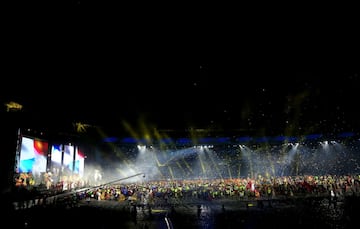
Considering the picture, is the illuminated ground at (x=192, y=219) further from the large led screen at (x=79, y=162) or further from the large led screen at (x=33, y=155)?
the large led screen at (x=79, y=162)

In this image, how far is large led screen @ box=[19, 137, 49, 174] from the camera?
19.5m

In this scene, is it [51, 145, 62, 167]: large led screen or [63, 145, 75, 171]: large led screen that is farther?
[63, 145, 75, 171]: large led screen

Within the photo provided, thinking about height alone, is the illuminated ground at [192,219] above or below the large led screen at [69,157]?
below

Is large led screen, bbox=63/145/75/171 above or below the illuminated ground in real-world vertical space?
above

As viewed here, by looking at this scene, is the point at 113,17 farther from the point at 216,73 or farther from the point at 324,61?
the point at 324,61

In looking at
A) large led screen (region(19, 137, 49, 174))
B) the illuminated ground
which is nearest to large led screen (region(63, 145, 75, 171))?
large led screen (region(19, 137, 49, 174))

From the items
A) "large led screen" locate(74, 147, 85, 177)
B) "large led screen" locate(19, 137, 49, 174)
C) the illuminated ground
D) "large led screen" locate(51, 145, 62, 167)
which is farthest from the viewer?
"large led screen" locate(74, 147, 85, 177)

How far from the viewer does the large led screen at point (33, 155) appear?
63.9 feet

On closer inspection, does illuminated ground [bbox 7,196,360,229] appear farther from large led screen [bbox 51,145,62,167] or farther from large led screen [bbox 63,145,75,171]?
large led screen [bbox 63,145,75,171]

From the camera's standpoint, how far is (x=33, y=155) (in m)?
21.6

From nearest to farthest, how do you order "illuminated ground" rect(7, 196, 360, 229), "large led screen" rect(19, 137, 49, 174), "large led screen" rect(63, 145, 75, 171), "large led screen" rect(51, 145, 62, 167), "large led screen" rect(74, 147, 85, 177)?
"illuminated ground" rect(7, 196, 360, 229), "large led screen" rect(19, 137, 49, 174), "large led screen" rect(51, 145, 62, 167), "large led screen" rect(63, 145, 75, 171), "large led screen" rect(74, 147, 85, 177)

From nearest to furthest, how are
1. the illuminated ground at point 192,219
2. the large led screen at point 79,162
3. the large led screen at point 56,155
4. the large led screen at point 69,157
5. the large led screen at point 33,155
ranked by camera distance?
the illuminated ground at point 192,219, the large led screen at point 33,155, the large led screen at point 56,155, the large led screen at point 69,157, the large led screen at point 79,162

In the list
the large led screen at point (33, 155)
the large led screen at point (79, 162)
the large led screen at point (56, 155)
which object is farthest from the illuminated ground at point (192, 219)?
the large led screen at point (79, 162)

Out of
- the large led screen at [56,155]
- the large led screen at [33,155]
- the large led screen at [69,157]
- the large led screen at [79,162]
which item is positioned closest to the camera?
the large led screen at [33,155]
